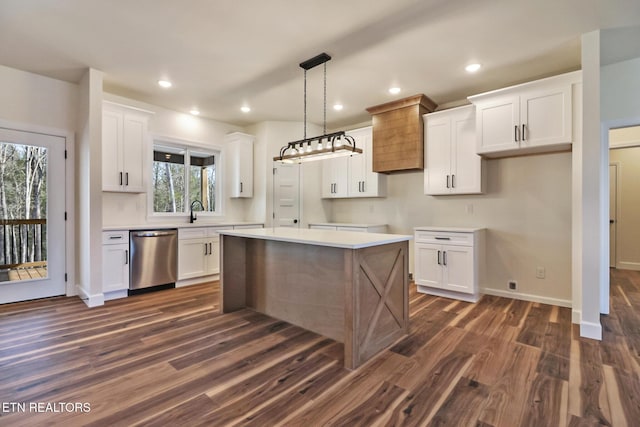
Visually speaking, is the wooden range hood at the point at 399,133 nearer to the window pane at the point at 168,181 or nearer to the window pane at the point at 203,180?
the window pane at the point at 203,180

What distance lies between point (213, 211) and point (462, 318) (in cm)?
429

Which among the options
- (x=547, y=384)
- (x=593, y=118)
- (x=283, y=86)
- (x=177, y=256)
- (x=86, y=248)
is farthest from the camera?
(x=177, y=256)

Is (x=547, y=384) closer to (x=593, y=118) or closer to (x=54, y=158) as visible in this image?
(x=593, y=118)

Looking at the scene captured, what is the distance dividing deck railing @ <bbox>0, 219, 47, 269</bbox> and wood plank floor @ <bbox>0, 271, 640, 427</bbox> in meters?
0.74

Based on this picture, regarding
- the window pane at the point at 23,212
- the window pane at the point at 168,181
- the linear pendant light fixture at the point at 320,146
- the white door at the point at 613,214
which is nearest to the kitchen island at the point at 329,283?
the linear pendant light fixture at the point at 320,146

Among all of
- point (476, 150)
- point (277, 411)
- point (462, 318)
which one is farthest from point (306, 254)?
point (476, 150)

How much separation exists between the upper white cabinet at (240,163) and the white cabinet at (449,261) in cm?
310

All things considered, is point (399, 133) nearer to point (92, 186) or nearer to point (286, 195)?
point (286, 195)

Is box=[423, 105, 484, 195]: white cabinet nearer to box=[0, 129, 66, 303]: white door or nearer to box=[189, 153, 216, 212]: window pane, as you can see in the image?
box=[189, 153, 216, 212]: window pane

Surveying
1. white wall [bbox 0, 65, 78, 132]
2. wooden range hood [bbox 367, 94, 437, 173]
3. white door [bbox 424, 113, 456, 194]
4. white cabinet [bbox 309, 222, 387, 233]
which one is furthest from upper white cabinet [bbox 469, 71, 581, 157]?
white wall [bbox 0, 65, 78, 132]

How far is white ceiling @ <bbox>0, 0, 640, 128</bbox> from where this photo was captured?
251cm

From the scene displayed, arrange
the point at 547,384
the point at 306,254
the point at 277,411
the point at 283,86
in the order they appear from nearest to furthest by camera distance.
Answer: the point at 277,411 < the point at 547,384 < the point at 306,254 < the point at 283,86

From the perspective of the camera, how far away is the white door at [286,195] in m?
5.63

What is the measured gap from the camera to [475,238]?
3912 mm
